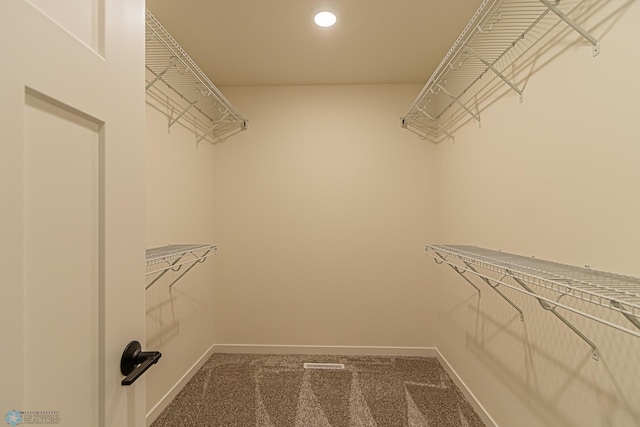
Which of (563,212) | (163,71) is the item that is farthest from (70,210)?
(563,212)

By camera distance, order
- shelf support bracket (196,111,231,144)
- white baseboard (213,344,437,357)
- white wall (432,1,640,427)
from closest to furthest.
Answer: white wall (432,1,640,427)
shelf support bracket (196,111,231,144)
white baseboard (213,344,437,357)

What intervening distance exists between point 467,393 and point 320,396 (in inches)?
38.9

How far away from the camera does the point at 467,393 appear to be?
1895 millimetres

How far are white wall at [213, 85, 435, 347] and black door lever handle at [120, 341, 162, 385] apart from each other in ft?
6.33

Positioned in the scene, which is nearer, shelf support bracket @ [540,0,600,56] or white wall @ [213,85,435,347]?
shelf support bracket @ [540,0,600,56]

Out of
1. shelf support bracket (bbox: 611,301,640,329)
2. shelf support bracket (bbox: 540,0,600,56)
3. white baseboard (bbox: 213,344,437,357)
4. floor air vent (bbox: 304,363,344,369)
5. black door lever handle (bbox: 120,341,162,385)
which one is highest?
shelf support bracket (bbox: 540,0,600,56)

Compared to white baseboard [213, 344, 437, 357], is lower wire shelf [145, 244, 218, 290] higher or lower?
higher

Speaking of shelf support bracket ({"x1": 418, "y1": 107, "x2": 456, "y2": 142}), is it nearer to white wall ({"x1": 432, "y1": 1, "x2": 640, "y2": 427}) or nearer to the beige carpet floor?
white wall ({"x1": 432, "y1": 1, "x2": 640, "y2": 427})

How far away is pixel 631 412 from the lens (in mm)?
881

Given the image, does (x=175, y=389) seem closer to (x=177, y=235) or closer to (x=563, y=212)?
(x=177, y=235)

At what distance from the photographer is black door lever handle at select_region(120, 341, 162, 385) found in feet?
2.14

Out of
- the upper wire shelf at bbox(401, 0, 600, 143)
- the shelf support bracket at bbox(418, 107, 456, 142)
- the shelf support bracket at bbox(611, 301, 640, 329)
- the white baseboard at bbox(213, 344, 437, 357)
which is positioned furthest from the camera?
the white baseboard at bbox(213, 344, 437, 357)

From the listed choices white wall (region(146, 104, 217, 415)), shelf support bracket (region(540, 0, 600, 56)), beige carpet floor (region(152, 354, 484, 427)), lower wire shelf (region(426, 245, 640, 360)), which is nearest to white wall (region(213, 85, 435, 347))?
white wall (region(146, 104, 217, 415))

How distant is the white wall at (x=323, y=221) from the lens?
2.56 meters
